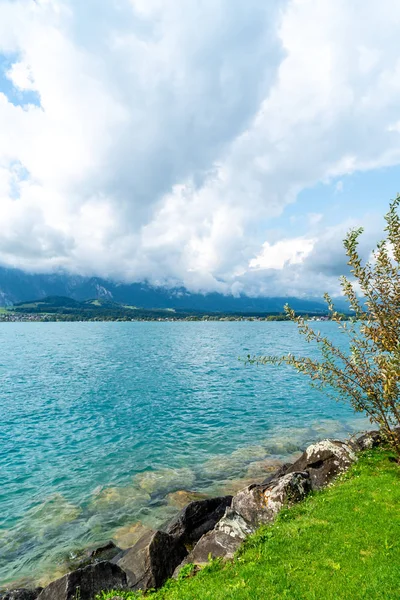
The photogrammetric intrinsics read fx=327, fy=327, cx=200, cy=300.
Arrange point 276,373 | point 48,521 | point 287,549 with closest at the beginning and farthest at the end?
point 287,549
point 48,521
point 276,373

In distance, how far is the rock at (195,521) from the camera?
16062 millimetres

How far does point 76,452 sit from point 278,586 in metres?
26.1

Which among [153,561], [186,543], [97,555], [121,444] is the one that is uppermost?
[153,561]

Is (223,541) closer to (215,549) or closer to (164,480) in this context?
(215,549)

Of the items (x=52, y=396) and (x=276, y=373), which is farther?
(x=276, y=373)

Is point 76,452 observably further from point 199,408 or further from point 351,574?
point 351,574

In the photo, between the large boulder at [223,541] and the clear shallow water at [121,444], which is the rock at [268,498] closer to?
the large boulder at [223,541]

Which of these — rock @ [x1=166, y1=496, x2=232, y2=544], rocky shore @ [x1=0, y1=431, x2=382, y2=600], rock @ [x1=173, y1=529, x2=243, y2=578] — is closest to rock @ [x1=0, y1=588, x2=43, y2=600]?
rocky shore @ [x1=0, y1=431, x2=382, y2=600]

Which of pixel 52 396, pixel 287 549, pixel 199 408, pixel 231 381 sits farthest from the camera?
pixel 231 381

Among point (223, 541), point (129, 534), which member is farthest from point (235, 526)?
point (129, 534)

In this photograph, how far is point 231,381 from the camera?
6444 centimetres

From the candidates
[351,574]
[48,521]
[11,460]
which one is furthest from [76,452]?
[351,574]

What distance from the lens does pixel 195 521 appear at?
16891 millimetres

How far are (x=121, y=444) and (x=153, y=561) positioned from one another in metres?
20.2
